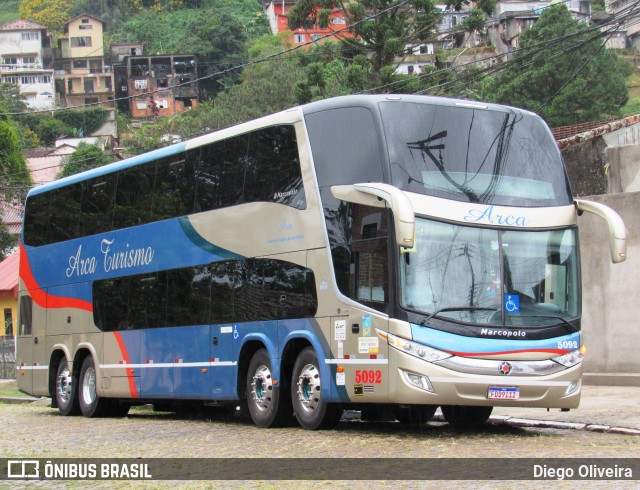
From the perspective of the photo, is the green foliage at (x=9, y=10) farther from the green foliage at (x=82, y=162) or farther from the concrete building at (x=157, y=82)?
the green foliage at (x=82, y=162)

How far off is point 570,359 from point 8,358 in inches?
1199

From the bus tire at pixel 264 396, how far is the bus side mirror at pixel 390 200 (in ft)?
A: 9.64

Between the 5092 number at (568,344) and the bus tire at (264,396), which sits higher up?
the 5092 number at (568,344)

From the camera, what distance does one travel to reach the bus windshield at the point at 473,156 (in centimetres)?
1344

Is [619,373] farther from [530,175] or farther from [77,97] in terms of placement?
[77,97]

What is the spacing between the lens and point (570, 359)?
13.6 meters

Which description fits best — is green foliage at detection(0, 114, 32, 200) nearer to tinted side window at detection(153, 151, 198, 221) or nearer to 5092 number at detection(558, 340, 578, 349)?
tinted side window at detection(153, 151, 198, 221)

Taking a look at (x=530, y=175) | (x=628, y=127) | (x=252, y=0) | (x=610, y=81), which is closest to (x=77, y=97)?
(x=252, y=0)

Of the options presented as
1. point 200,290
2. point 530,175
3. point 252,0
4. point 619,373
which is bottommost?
point 619,373

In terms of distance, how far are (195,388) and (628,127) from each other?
1571 cm

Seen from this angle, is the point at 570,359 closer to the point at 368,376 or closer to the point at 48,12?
the point at 368,376

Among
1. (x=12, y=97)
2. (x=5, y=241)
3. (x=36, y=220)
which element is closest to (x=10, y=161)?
(x=5, y=241)

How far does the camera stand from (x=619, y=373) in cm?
2098

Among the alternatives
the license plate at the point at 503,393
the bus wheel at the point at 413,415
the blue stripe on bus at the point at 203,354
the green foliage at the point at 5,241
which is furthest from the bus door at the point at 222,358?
the green foliage at the point at 5,241
